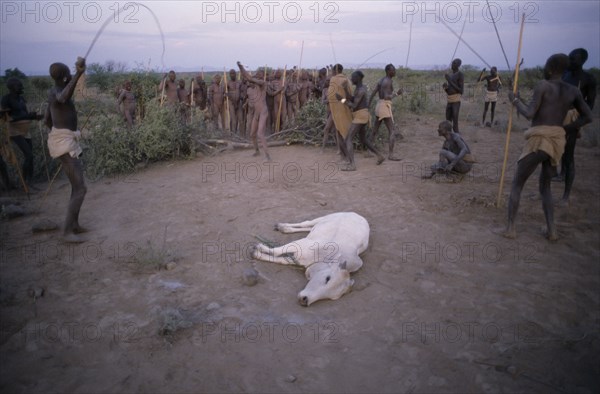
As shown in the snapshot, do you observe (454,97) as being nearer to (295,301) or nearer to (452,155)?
(452,155)

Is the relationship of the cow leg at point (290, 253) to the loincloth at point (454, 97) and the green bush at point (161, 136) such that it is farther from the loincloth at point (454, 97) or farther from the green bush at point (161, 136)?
the loincloth at point (454, 97)

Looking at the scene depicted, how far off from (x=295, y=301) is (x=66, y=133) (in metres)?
3.35

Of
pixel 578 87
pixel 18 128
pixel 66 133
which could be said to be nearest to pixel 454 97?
pixel 578 87

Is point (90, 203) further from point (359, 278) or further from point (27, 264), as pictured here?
point (359, 278)

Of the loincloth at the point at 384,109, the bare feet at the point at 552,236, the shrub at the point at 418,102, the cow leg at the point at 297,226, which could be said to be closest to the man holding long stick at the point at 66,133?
the cow leg at the point at 297,226

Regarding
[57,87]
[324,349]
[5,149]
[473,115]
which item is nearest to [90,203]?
[5,149]

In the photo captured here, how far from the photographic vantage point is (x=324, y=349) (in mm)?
3168

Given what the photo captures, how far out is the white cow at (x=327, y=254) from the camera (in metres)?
3.75

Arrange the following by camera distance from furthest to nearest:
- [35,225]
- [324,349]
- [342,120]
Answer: [342,120]
[35,225]
[324,349]

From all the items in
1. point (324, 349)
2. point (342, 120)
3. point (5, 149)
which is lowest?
point (324, 349)

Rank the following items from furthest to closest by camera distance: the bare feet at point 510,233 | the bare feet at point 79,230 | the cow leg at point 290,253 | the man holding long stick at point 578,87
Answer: the man holding long stick at point 578,87, the bare feet at point 79,230, the bare feet at point 510,233, the cow leg at point 290,253

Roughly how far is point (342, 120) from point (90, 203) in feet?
15.3

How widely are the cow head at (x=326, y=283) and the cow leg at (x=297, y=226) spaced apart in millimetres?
1226

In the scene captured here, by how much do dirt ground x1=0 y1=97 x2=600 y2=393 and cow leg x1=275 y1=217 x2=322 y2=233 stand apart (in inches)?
3.1
